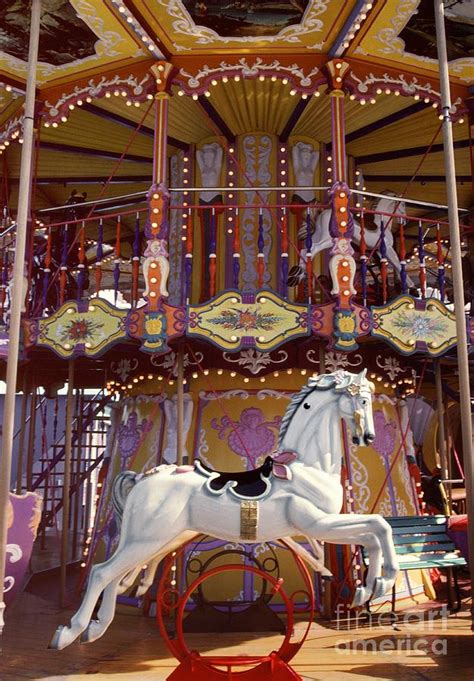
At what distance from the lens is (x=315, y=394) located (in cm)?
523

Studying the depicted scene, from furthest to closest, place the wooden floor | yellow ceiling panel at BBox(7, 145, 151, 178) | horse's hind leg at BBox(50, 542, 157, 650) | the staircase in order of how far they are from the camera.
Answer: the staircase
yellow ceiling panel at BBox(7, 145, 151, 178)
the wooden floor
horse's hind leg at BBox(50, 542, 157, 650)

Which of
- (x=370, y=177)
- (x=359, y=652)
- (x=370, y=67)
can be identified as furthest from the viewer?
(x=370, y=177)

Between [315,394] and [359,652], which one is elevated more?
[315,394]

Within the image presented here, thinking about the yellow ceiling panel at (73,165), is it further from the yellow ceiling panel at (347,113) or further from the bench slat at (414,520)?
the bench slat at (414,520)

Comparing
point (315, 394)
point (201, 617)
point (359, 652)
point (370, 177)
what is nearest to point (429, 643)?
point (359, 652)

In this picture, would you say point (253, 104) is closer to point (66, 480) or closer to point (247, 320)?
point (247, 320)

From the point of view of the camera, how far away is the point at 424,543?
280 inches

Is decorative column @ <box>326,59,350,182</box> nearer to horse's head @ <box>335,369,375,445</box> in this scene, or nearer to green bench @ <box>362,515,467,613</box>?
horse's head @ <box>335,369,375,445</box>

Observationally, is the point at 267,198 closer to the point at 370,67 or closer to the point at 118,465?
the point at 370,67

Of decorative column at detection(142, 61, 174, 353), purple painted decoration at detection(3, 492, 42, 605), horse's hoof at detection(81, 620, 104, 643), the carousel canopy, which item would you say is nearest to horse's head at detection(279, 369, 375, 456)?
horse's hoof at detection(81, 620, 104, 643)

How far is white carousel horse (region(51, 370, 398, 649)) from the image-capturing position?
4.91 metres

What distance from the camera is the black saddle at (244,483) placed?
5.00 metres

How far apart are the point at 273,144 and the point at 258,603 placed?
6.09 meters

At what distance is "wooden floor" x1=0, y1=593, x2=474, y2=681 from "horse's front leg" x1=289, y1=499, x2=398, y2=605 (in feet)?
5.01
